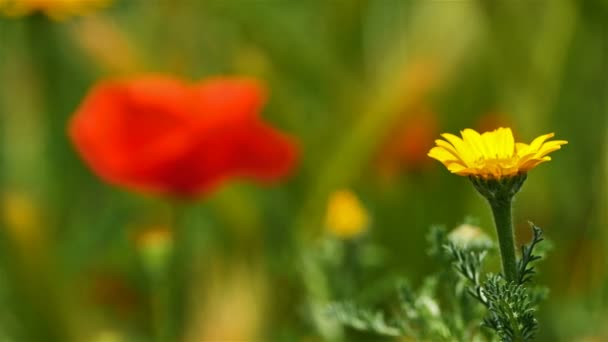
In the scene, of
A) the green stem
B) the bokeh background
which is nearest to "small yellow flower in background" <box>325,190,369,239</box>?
the bokeh background

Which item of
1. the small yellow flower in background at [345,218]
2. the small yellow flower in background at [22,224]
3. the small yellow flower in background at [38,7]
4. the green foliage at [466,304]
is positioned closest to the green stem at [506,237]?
the green foliage at [466,304]

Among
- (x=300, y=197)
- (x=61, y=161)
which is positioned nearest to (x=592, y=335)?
(x=300, y=197)

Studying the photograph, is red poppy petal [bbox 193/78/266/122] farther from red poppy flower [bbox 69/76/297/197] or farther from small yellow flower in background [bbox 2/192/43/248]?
small yellow flower in background [bbox 2/192/43/248]

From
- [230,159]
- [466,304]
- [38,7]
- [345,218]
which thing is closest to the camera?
[466,304]

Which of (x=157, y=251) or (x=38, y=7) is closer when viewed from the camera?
(x=157, y=251)

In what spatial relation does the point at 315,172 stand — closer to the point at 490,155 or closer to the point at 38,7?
the point at 38,7

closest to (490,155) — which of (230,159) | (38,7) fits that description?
(230,159)

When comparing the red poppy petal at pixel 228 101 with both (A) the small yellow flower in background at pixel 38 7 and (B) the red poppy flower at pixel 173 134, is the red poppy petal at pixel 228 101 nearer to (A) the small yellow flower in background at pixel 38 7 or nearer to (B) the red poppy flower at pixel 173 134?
(B) the red poppy flower at pixel 173 134
